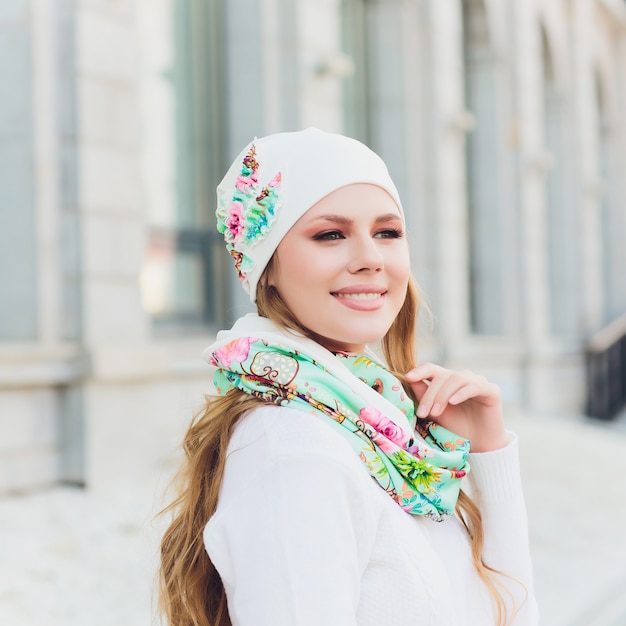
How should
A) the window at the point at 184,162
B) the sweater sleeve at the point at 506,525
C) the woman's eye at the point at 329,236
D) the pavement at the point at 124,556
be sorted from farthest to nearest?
the window at the point at 184,162
the pavement at the point at 124,556
the sweater sleeve at the point at 506,525
the woman's eye at the point at 329,236

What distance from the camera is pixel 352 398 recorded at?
→ 1.31 metres

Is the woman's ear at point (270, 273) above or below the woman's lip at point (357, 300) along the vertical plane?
above

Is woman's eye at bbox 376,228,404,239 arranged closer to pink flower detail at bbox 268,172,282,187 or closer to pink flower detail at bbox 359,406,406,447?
pink flower detail at bbox 268,172,282,187

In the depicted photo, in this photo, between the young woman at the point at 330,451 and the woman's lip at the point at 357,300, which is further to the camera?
the woman's lip at the point at 357,300

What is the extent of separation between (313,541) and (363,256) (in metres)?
0.50

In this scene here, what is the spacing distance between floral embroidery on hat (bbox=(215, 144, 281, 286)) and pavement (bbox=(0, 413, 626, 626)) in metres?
1.10

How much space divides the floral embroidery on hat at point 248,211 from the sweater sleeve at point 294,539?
414 millimetres

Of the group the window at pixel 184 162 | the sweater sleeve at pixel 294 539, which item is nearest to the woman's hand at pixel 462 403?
the sweater sleeve at pixel 294 539

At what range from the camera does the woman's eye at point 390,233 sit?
1.44m

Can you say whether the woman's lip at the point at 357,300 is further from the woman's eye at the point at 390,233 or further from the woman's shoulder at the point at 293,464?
the woman's shoulder at the point at 293,464

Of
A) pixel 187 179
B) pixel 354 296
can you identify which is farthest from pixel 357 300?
pixel 187 179

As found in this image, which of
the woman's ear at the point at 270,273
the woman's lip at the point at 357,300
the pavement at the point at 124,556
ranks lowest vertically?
the pavement at the point at 124,556

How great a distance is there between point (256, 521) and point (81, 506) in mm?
3675

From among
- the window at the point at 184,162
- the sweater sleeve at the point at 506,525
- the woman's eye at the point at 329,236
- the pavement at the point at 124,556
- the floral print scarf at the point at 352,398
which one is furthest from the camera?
the window at the point at 184,162
